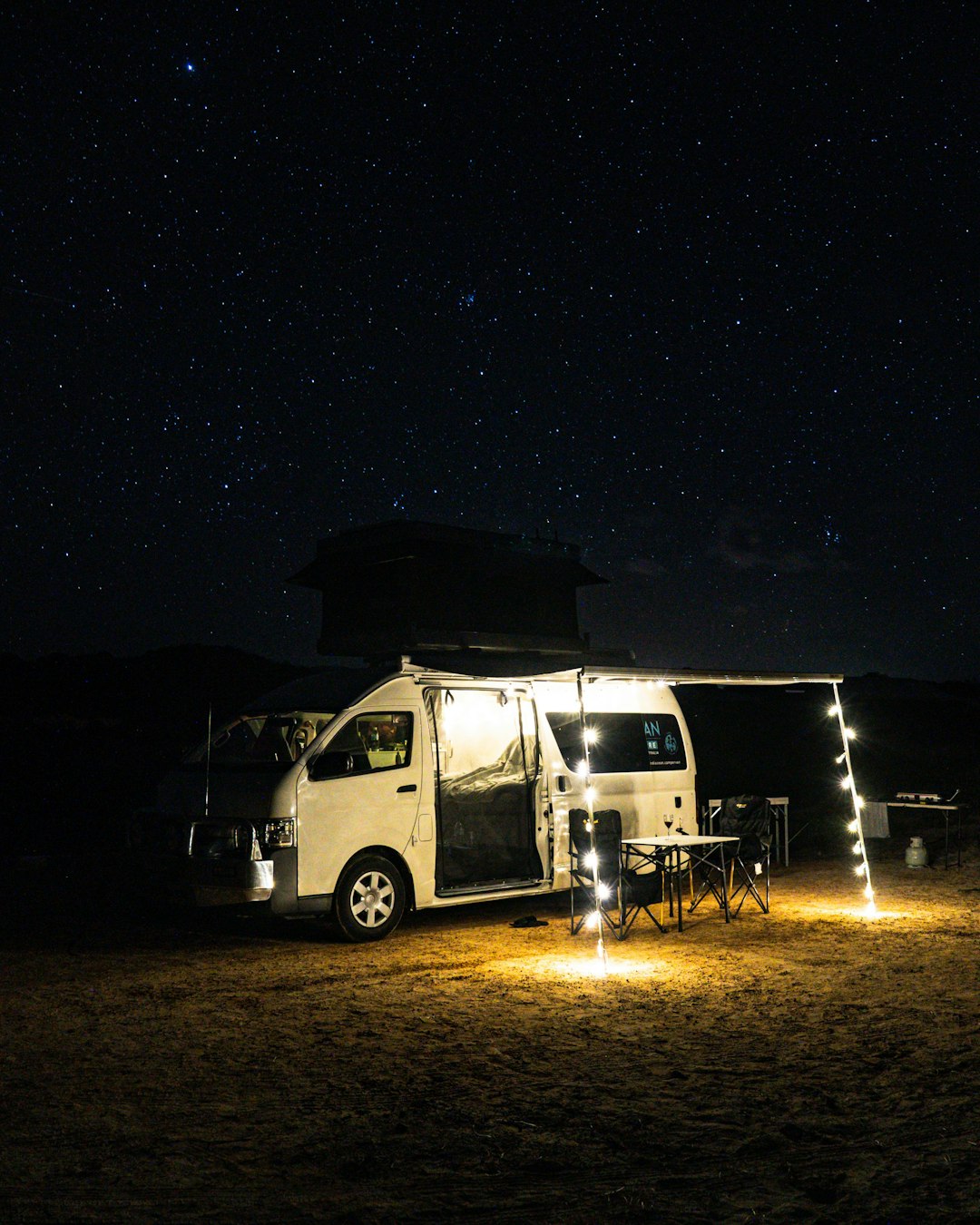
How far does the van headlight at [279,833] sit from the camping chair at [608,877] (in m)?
2.29

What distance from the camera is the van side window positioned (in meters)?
8.69

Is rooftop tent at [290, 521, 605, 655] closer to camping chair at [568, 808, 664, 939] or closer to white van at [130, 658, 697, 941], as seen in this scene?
white van at [130, 658, 697, 941]

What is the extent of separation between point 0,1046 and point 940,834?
13331 millimetres

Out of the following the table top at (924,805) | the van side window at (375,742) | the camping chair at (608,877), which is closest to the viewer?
the van side window at (375,742)

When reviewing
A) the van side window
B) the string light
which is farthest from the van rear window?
the van side window

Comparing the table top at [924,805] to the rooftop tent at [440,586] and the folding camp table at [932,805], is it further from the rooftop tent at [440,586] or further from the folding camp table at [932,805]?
the rooftop tent at [440,586]

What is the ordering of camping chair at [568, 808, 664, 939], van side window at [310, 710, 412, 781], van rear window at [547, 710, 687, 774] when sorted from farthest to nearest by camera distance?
1. van rear window at [547, 710, 687, 774]
2. camping chair at [568, 808, 664, 939]
3. van side window at [310, 710, 412, 781]

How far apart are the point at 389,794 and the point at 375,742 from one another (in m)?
0.50

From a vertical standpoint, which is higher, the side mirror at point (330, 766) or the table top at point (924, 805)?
the side mirror at point (330, 766)

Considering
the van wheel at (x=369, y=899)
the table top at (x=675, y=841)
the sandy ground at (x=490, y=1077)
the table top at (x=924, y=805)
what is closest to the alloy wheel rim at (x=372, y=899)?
the van wheel at (x=369, y=899)

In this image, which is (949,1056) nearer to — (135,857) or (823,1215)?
(823,1215)

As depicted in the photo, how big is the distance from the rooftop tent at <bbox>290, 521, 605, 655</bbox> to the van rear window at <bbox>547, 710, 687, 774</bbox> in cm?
1654

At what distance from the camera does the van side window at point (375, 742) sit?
8.69m

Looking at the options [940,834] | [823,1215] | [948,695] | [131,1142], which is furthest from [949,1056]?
[948,695]
